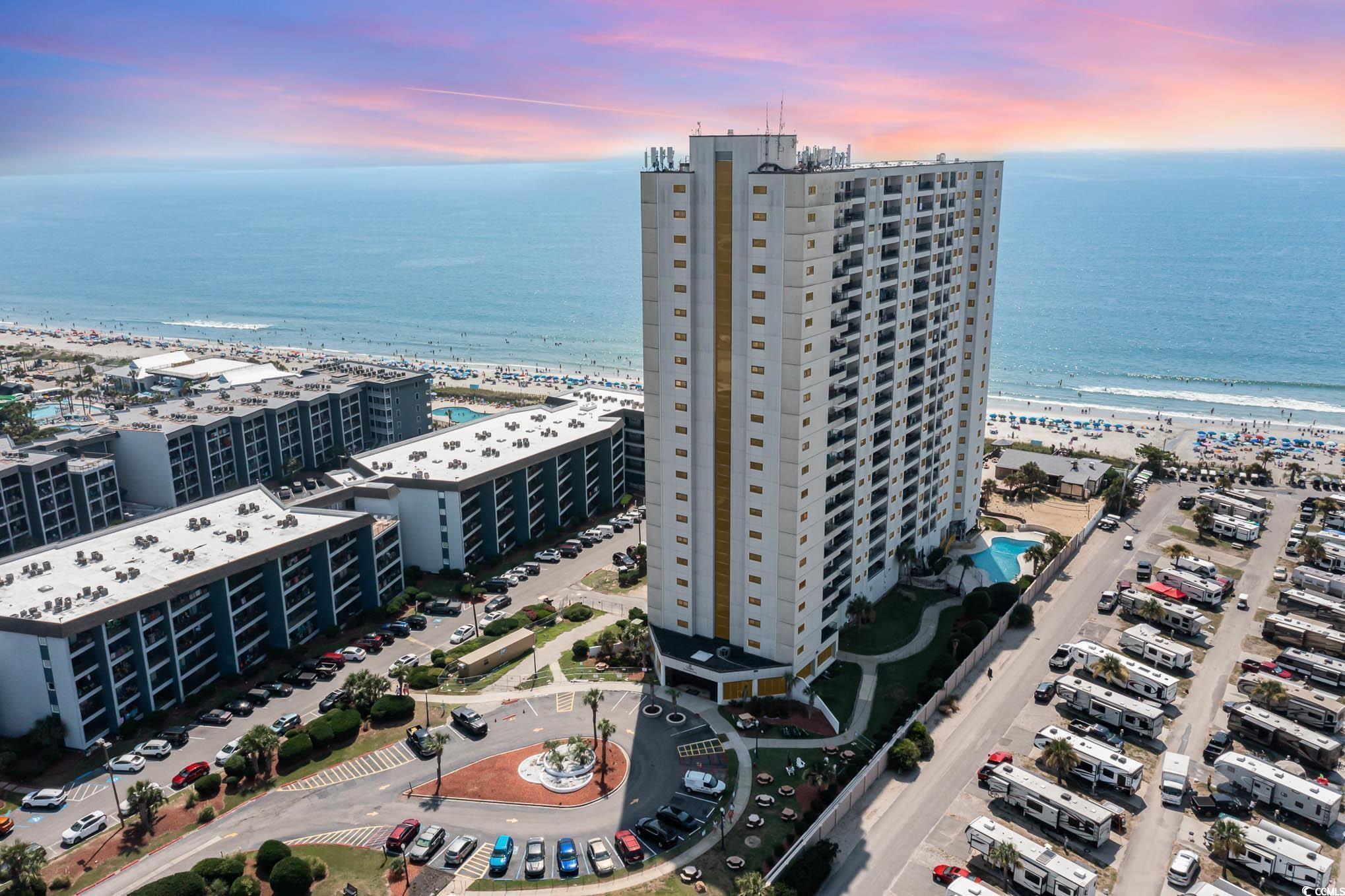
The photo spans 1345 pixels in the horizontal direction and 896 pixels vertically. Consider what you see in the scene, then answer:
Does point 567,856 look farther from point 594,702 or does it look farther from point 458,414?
point 458,414

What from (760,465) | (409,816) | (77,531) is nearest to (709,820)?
(409,816)

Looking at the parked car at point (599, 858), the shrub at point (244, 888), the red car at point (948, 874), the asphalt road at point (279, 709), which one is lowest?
the red car at point (948, 874)

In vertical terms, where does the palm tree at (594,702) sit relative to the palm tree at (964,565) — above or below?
above

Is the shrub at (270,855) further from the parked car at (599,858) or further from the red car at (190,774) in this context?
the parked car at (599,858)

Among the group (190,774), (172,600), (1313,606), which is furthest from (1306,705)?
(172,600)

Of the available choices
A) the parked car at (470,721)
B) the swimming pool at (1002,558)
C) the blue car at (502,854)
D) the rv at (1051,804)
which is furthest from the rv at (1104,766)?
the parked car at (470,721)

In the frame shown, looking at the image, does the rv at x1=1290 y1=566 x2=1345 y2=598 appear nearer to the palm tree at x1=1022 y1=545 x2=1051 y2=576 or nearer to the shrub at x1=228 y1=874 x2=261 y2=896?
the palm tree at x1=1022 y1=545 x2=1051 y2=576
